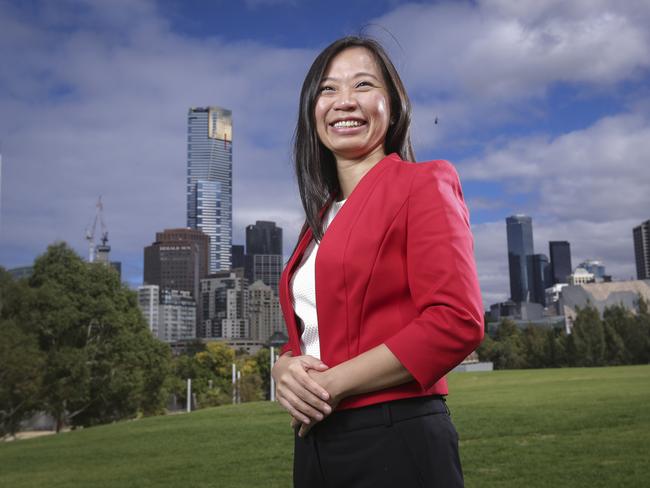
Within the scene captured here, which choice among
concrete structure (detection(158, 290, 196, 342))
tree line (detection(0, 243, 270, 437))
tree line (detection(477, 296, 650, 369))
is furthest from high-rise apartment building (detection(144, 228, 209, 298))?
tree line (detection(0, 243, 270, 437))

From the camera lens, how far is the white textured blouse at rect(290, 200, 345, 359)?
1572 millimetres

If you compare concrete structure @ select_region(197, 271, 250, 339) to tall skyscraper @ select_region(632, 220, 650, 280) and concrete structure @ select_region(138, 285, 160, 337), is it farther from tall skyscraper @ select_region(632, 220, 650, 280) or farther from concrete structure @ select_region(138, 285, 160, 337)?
tall skyscraper @ select_region(632, 220, 650, 280)

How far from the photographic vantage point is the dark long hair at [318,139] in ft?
5.56

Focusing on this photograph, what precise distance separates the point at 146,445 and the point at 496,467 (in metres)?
6.81

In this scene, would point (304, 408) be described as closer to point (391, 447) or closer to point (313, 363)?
point (313, 363)

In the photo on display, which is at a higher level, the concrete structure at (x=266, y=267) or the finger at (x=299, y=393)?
the concrete structure at (x=266, y=267)

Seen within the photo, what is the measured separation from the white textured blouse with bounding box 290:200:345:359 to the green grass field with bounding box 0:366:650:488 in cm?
518

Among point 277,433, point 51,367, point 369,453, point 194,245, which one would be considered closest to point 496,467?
point 277,433

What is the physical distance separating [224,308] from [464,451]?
14373 cm

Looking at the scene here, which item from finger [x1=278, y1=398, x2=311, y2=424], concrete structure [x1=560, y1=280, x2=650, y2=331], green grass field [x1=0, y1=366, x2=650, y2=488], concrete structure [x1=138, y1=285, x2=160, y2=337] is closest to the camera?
finger [x1=278, y1=398, x2=311, y2=424]

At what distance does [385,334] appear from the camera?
4.60ft

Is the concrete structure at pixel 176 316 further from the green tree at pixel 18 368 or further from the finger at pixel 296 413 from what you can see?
the finger at pixel 296 413

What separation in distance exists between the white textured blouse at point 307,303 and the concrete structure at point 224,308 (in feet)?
452

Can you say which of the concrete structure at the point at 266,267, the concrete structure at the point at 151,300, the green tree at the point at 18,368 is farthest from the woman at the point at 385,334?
the concrete structure at the point at 266,267
